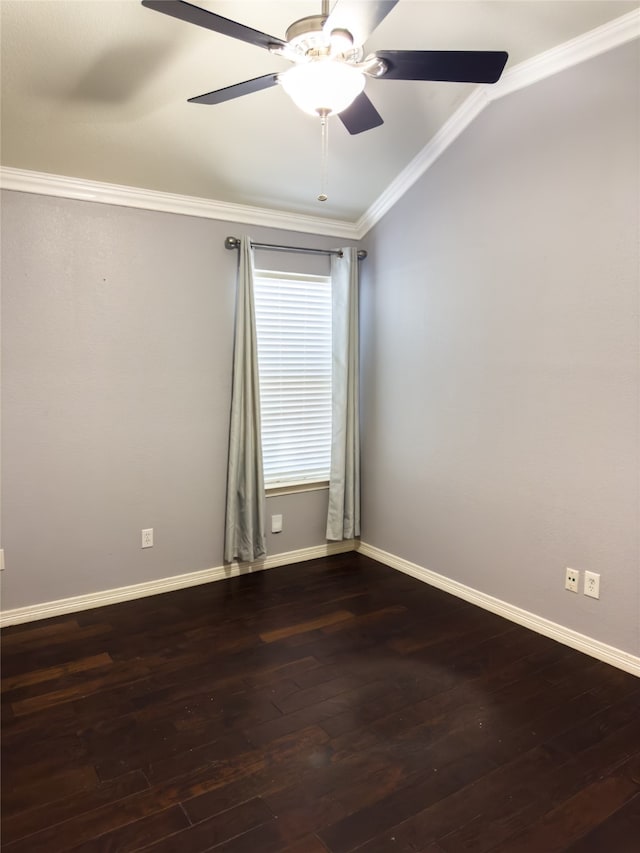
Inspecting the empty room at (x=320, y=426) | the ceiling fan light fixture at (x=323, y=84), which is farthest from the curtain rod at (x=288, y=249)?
the ceiling fan light fixture at (x=323, y=84)

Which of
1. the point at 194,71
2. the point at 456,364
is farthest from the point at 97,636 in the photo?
the point at 194,71

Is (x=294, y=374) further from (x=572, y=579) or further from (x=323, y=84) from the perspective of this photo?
(x=323, y=84)

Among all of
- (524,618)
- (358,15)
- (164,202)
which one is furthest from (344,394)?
(358,15)

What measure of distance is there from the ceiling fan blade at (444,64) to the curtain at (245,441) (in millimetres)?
1869

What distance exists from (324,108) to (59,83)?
4.60 feet

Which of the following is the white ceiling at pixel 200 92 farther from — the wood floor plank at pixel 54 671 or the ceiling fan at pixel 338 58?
the wood floor plank at pixel 54 671

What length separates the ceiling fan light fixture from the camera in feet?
5.19

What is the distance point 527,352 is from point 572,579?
1.18m

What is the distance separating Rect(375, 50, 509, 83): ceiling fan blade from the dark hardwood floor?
2.31 metres

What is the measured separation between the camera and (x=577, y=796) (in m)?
1.72

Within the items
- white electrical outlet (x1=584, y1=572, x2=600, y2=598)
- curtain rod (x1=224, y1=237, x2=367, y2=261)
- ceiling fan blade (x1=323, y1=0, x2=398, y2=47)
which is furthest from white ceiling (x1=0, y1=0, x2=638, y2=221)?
white electrical outlet (x1=584, y1=572, x2=600, y2=598)

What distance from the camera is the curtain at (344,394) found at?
3.81 metres

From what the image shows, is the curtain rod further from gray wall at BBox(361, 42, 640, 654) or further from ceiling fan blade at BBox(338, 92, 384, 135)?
ceiling fan blade at BBox(338, 92, 384, 135)

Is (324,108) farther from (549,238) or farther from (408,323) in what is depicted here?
(408,323)
